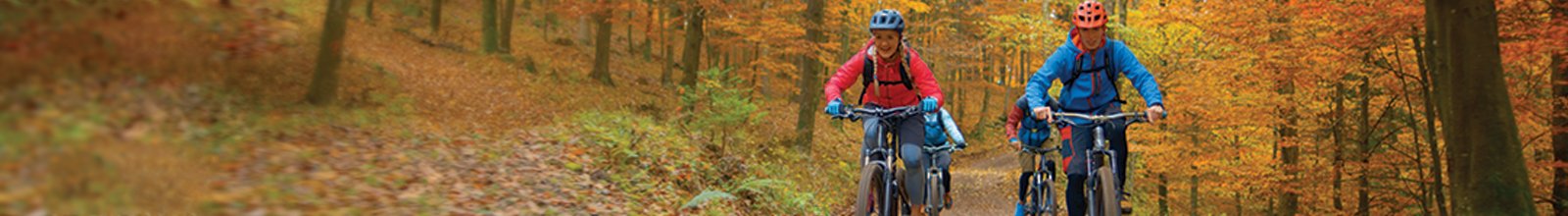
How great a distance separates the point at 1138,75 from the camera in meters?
5.81

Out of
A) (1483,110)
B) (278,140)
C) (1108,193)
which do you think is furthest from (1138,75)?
(278,140)

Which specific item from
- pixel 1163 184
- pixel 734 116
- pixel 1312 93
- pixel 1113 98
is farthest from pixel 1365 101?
pixel 1113 98

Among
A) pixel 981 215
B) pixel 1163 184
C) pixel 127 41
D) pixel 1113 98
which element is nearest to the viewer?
pixel 1113 98

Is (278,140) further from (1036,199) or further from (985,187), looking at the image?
(985,187)

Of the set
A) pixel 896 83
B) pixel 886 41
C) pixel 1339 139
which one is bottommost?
pixel 1339 139

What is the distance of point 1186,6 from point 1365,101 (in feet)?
11.0

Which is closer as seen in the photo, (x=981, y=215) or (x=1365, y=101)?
(x=1365, y=101)

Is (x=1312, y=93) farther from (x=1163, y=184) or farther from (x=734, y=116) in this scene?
(x=734, y=116)

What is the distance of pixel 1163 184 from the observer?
68.6ft

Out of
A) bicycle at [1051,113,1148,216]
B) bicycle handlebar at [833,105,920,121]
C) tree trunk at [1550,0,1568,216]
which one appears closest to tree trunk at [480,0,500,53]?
bicycle handlebar at [833,105,920,121]

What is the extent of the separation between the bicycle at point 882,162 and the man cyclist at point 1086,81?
2.89 ft

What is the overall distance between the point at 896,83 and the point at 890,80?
0.16 feet

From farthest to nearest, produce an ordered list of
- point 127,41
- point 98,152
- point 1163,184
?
point 1163,184 < point 127,41 < point 98,152

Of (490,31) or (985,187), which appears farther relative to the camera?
(985,187)
